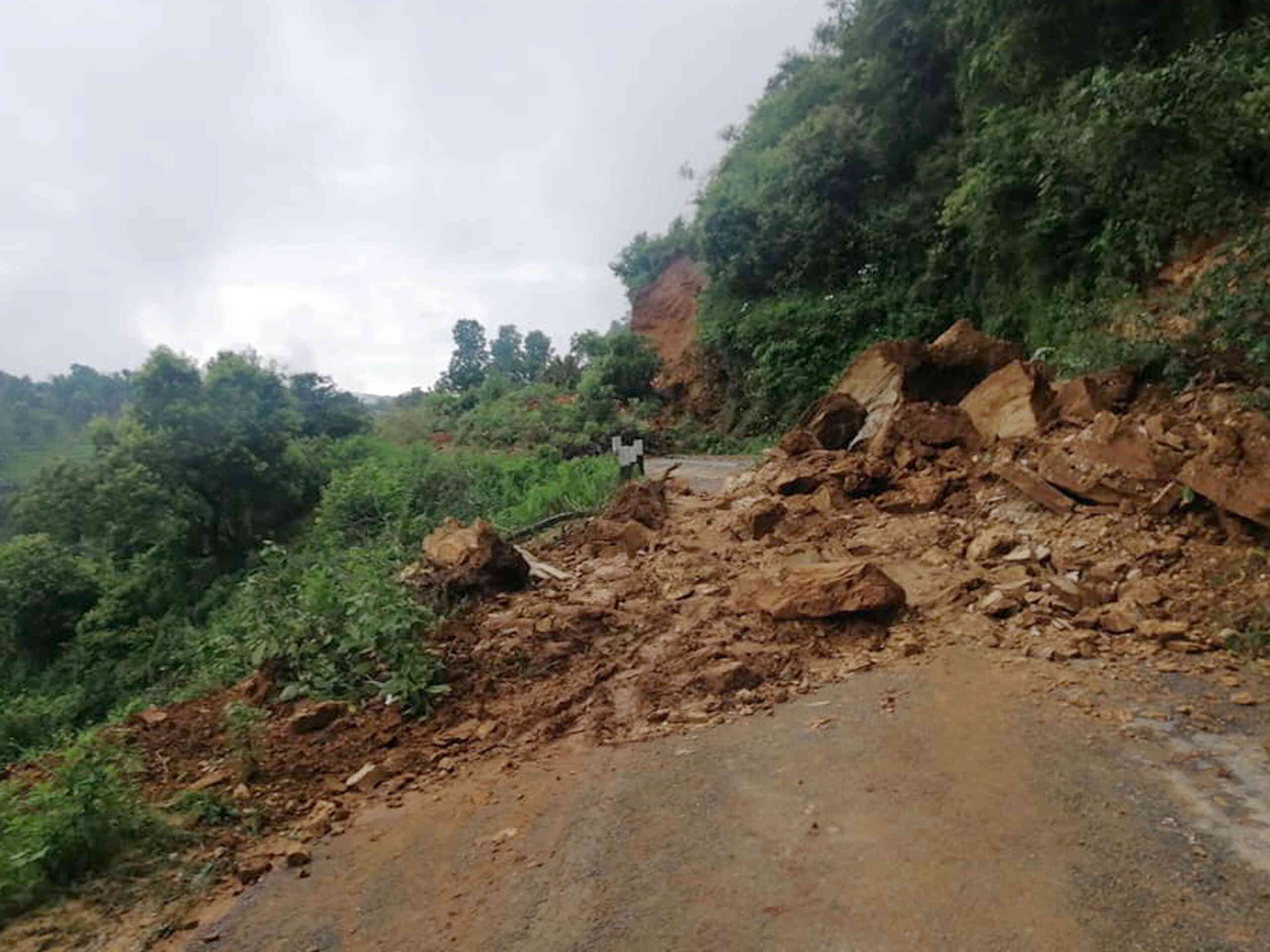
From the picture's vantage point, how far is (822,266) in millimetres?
17172

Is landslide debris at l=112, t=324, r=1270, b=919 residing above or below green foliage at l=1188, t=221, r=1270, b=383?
below

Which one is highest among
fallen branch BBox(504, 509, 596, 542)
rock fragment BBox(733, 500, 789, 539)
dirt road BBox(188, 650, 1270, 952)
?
fallen branch BBox(504, 509, 596, 542)

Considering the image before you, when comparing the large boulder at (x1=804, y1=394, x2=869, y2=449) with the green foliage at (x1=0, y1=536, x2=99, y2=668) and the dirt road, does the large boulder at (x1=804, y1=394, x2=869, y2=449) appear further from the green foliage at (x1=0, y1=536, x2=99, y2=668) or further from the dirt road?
the green foliage at (x1=0, y1=536, x2=99, y2=668)

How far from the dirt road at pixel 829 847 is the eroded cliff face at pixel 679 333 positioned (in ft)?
60.0

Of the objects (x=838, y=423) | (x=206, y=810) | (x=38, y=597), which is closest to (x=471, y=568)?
(x=206, y=810)

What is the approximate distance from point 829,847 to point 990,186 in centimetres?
1012

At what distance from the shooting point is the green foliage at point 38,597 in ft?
48.0

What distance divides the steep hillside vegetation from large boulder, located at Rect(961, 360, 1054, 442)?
60 cm

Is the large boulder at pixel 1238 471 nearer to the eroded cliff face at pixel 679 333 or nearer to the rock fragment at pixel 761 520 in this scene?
the rock fragment at pixel 761 520

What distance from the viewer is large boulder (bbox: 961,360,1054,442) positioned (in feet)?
21.2

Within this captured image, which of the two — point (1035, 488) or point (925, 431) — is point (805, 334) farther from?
point (1035, 488)

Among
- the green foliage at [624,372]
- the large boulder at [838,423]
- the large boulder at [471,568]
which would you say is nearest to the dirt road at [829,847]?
the large boulder at [471,568]

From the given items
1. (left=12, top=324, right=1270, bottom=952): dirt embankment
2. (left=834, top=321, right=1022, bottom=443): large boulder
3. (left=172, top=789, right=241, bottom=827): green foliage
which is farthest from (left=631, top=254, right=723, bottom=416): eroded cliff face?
(left=172, top=789, right=241, bottom=827): green foliage

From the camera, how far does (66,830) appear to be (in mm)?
3020
